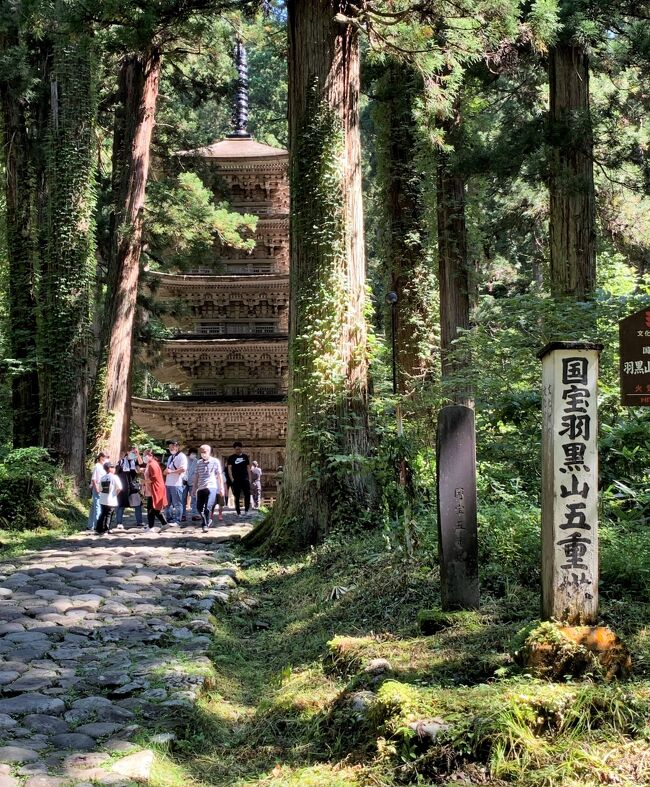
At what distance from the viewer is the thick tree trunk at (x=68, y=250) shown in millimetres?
16750

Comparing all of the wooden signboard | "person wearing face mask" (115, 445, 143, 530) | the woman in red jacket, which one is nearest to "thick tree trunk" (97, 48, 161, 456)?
"person wearing face mask" (115, 445, 143, 530)

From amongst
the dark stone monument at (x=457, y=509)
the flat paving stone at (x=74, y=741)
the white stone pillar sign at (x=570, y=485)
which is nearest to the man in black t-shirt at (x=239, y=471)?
the dark stone monument at (x=457, y=509)

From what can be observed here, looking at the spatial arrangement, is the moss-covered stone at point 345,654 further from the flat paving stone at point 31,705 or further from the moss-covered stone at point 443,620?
the flat paving stone at point 31,705

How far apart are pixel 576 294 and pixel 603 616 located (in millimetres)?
7872

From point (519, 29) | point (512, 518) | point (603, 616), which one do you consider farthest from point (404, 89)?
point (603, 616)

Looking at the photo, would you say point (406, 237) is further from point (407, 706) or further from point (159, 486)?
point (407, 706)

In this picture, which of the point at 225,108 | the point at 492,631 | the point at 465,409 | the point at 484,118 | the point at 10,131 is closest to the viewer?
the point at 492,631

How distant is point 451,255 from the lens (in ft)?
51.5

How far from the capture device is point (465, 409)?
5.68 m

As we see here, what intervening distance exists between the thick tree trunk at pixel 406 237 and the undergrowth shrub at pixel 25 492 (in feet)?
20.4

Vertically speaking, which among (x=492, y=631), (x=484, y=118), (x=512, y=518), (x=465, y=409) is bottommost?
(x=492, y=631)

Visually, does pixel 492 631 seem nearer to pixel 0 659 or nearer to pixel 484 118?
pixel 0 659

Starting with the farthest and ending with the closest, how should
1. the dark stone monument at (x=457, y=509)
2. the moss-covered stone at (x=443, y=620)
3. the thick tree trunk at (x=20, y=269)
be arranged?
the thick tree trunk at (x=20, y=269) → the dark stone monument at (x=457, y=509) → the moss-covered stone at (x=443, y=620)

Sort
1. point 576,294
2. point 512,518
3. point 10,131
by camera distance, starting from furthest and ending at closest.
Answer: point 10,131 → point 576,294 → point 512,518
